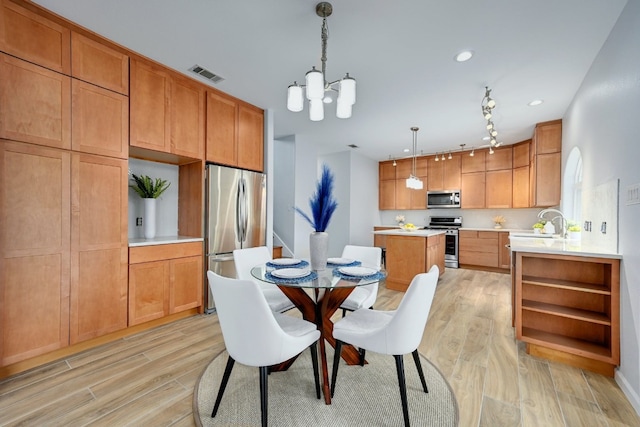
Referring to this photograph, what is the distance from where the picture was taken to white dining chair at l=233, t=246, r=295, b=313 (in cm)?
221

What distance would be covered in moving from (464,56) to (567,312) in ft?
7.62

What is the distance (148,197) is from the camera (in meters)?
3.01

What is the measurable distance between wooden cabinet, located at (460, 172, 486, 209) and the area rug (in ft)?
16.1

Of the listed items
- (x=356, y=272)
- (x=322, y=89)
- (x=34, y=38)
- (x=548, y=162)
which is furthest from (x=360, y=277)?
(x=548, y=162)

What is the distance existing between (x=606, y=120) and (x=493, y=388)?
2298 millimetres

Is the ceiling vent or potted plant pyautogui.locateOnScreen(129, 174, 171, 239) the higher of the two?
the ceiling vent

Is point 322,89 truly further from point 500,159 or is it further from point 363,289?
point 500,159

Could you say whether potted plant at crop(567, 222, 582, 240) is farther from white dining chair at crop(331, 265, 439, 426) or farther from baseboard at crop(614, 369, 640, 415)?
white dining chair at crop(331, 265, 439, 426)

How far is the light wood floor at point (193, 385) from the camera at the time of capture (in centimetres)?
156

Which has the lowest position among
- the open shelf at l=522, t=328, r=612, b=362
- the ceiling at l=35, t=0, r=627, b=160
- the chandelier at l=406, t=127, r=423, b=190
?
the open shelf at l=522, t=328, r=612, b=362

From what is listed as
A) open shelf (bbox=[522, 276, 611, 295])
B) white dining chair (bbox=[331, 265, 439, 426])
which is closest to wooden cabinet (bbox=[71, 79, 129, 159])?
white dining chair (bbox=[331, 265, 439, 426])

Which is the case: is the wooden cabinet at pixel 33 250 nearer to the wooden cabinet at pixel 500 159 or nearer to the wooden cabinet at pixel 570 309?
the wooden cabinet at pixel 570 309

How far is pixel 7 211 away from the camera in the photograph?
188 cm

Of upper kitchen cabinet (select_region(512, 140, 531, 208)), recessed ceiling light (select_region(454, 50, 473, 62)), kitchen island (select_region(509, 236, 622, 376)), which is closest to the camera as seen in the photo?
kitchen island (select_region(509, 236, 622, 376))
